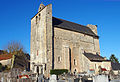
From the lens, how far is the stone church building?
24.3 metres

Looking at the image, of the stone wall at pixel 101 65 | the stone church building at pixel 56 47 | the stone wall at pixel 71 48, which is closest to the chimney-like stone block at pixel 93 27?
the stone wall at pixel 71 48

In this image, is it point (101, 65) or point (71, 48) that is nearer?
point (101, 65)

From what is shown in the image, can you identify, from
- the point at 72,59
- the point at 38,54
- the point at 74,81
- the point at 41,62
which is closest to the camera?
the point at 74,81

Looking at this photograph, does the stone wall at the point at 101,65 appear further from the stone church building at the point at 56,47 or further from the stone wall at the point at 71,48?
the stone wall at the point at 71,48

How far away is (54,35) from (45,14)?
468cm

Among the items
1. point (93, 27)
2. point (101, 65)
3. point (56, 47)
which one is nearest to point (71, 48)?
point (56, 47)

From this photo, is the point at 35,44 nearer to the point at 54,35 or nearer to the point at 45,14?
the point at 54,35

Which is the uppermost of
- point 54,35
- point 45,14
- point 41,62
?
point 45,14

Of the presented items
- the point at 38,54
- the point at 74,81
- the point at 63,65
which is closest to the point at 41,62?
the point at 38,54

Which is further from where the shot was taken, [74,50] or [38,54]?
[74,50]

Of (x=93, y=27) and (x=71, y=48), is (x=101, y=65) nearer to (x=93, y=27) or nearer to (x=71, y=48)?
(x=71, y=48)

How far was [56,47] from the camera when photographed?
2602 centimetres

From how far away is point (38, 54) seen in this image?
26219 millimetres

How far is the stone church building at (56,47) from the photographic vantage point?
24328 mm
